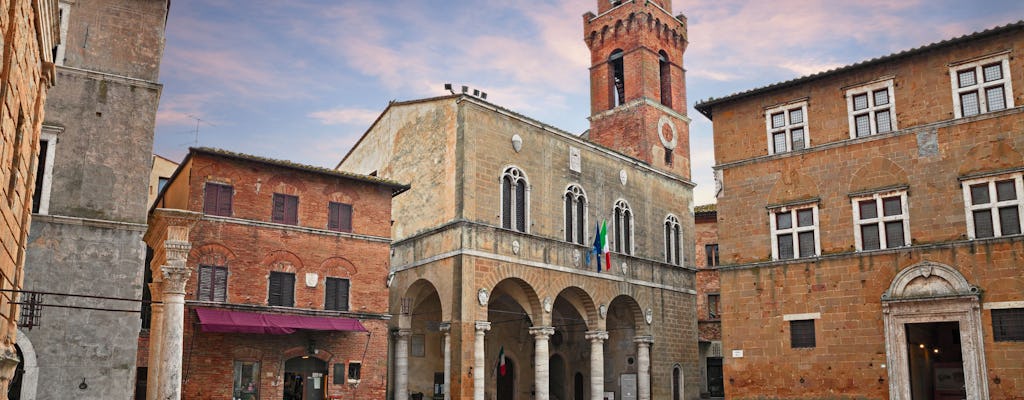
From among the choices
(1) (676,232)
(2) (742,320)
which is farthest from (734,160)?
(1) (676,232)

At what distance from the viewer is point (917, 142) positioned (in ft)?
71.6

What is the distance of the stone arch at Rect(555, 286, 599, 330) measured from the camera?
30.7 metres

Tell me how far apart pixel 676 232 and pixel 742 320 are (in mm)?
12980

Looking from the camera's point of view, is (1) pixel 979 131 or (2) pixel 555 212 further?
(2) pixel 555 212

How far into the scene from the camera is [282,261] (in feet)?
78.7

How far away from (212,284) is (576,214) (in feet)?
45.3

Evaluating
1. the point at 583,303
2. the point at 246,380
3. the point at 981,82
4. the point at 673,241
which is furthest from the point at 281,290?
the point at 981,82

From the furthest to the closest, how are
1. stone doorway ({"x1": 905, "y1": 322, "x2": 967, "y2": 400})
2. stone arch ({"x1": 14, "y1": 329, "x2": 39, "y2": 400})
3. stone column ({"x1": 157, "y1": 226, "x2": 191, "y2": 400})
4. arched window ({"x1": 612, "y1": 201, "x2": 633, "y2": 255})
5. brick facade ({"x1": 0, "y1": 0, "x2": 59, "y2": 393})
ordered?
arched window ({"x1": 612, "y1": 201, "x2": 633, "y2": 255}) → stone doorway ({"x1": 905, "y1": 322, "x2": 967, "y2": 400}) → stone arch ({"x1": 14, "y1": 329, "x2": 39, "y2": 400}) → stone column ({"x1": 157, "y1": 226, "x2": 191, "y2": 400}) → brick facade ({"x1": 0, "y1": 0, "x2": 59, "y2": 393})

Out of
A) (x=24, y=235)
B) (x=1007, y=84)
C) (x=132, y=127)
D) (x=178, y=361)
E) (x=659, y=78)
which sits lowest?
(x=178, y=361)

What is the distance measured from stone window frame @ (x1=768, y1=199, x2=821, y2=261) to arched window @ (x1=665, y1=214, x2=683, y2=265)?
11579 millimetres

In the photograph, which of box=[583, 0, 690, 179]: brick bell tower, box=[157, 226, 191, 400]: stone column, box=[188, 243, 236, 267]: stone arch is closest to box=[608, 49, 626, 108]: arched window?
box=[583, 0, 690, 179]: brick bell tower

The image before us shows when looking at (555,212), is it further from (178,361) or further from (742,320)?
(178,361)

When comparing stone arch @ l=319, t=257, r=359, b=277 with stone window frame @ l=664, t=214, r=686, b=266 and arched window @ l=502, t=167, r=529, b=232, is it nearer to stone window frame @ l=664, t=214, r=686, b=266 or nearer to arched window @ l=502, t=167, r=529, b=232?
arched window @ l=502, t=167, r=529, b=232

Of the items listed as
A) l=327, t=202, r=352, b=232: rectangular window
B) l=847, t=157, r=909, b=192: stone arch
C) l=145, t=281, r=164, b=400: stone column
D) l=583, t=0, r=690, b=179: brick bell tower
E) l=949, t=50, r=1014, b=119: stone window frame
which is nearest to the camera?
l=145, t=281, r=164, b=400: stone column
